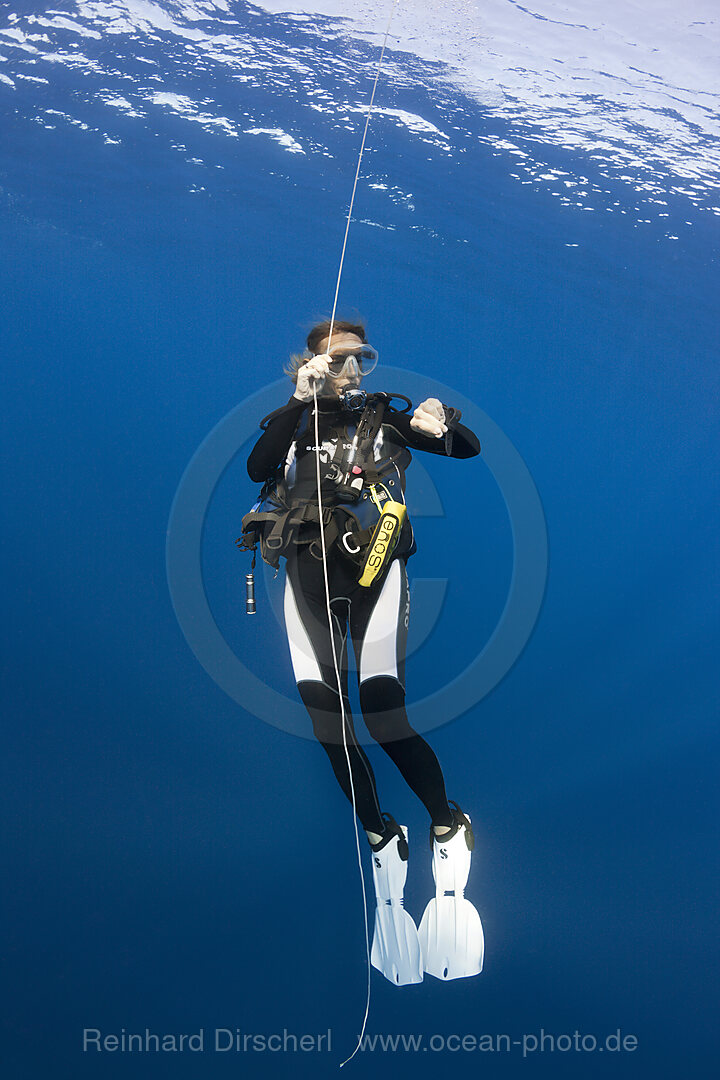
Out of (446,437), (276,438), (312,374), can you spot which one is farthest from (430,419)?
(276,438)

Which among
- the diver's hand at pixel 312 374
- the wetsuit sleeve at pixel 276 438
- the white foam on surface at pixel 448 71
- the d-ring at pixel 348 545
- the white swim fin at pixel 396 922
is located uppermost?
the white foam on surface at pixel 448 71

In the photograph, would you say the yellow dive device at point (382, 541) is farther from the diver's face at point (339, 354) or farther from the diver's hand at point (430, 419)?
the diver's face at point (339, 354)

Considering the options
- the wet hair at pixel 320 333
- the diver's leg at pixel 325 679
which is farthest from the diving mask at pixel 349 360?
the diver's leg at pixel 325 679

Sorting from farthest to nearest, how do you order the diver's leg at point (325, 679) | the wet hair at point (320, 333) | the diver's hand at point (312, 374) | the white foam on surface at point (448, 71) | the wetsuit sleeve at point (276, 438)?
the white foam on surface at point (448, 71) → the wet hair at point (320, 333) → the wetsuit sleeve at point (276, 438) → the diver's leg at point (325, 679) → the diver's hand at point (312, 374)

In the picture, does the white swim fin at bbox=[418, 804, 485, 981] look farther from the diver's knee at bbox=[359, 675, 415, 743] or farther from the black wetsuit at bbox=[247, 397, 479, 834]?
the diver's knee at bbox=[359, 675, 415, 743]

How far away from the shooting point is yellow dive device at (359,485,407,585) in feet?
7.02

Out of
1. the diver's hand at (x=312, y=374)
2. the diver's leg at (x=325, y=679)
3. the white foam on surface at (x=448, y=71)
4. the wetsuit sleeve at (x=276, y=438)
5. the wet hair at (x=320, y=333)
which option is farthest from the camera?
the white foam on surface at (x=448, y=71)

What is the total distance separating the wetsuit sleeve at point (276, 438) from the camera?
7.48ft

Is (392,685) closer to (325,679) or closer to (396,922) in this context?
(325,679)

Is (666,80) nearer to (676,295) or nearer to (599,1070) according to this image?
(676,295)

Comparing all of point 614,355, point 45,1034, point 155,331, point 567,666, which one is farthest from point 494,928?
point 155,331

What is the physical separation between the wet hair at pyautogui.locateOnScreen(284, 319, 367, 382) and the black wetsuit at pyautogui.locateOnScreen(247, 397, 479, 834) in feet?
0.75

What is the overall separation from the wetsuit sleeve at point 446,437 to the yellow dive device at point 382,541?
27 cm

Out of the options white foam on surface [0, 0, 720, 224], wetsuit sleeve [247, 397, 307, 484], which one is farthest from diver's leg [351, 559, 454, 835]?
white foam on surface [0, 0, 720, 224]
